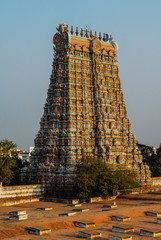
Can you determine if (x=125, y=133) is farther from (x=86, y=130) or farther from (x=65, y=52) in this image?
(x=65, y=52)

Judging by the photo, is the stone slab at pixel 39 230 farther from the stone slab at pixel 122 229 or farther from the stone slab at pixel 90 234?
the stone slab at pixel 122 229

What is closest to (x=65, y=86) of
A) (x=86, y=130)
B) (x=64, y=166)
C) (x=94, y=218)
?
(x=86, y=130)

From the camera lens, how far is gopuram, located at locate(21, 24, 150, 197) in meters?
56.5

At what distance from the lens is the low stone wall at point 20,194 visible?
49.7 meters

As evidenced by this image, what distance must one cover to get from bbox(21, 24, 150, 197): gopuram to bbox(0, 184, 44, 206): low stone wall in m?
2.42

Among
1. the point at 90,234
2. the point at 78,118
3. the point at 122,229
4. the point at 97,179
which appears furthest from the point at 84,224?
the point at 78,118

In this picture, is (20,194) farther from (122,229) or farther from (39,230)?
(122,229)

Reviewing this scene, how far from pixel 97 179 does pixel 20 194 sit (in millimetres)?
10566

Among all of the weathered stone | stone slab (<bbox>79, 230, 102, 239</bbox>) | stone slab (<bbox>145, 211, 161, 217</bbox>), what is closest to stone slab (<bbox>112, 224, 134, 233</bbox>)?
the weathered stone

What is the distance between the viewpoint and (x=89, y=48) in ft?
204

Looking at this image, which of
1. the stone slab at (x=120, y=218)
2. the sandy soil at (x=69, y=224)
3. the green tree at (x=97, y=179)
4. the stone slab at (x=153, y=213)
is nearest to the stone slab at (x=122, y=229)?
the sandy soil at (x=69, y=224)

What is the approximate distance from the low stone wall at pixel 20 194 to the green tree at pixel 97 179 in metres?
5.91

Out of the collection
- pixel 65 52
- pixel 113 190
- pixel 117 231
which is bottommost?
pixel 117 231

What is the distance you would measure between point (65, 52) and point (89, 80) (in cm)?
593
